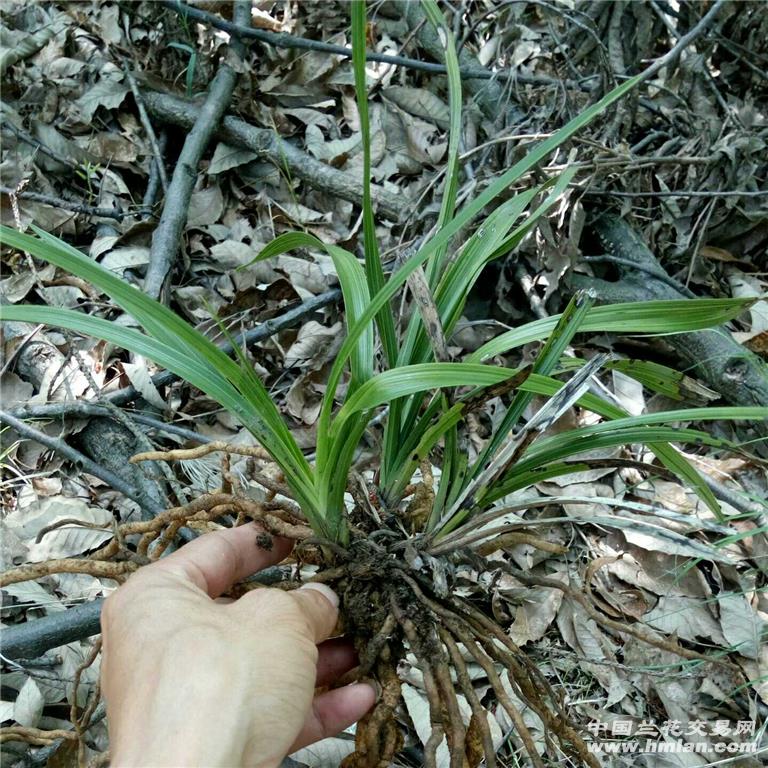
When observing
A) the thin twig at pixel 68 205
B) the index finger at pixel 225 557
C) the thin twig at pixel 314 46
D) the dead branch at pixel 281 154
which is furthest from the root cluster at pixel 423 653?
the thin twig at pixel 314 46

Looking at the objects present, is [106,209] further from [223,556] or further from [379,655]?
[379,655]

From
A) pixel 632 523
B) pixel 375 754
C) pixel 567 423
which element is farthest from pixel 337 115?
pixel 375 754

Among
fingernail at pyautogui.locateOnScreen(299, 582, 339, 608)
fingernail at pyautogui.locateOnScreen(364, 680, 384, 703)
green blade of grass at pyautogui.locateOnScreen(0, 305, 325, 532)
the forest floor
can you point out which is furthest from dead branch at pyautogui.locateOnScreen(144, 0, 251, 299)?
fingernail at pyautogui.locateOnScreen(364, 680, 384, 703)

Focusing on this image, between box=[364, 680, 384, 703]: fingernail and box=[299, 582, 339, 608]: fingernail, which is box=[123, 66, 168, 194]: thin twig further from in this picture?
box=[364, 680, 384, 703]: fingernail

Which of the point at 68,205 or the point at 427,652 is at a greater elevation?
the point at 68,205

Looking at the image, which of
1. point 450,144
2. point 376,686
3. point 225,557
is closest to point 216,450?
point 225,557

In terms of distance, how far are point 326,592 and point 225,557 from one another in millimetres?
147

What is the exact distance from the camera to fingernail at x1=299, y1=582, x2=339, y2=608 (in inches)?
35.7

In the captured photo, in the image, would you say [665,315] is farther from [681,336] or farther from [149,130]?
[149,130]

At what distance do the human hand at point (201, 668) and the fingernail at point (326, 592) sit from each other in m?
0.03

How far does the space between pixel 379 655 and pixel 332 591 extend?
0.11 meters

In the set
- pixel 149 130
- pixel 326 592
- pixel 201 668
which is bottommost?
pixel 326 592

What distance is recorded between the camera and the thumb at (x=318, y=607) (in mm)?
843

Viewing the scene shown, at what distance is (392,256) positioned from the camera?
162 centimetres
